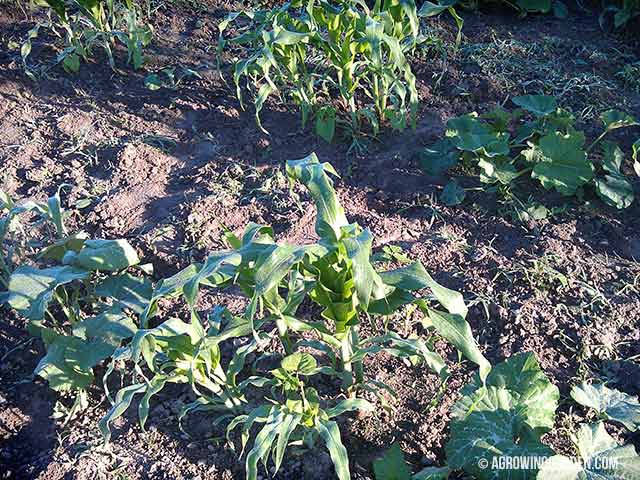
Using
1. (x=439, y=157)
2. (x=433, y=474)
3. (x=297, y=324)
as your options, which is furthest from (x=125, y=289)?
(x=439, y=157)

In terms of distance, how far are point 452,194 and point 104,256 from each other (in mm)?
1538

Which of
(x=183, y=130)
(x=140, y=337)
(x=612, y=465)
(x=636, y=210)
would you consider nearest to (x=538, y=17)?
(x=636, y=210)

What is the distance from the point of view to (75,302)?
2600 millimetres

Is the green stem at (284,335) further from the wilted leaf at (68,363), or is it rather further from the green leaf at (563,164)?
the green leaf at (563,164)

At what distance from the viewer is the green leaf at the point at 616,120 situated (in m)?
3.04

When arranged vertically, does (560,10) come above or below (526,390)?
above

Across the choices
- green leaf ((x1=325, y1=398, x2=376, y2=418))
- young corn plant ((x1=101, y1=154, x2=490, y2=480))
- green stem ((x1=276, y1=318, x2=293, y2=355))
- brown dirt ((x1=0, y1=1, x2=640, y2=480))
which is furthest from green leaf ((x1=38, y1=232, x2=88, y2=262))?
green leaf ((x1=325, y1=398, x2=376, y2=418))

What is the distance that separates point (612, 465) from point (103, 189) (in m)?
2.48

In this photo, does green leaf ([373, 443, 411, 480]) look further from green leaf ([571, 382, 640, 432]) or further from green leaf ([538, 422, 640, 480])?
green leaf ([571, 382, 640, 432])

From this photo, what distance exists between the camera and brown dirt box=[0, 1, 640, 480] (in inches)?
91.2

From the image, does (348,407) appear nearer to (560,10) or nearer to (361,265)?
(361,265)

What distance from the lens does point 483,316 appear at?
2.62 meters

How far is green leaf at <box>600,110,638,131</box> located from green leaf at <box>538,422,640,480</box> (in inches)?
62.4

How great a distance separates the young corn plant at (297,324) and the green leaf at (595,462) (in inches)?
12.5
